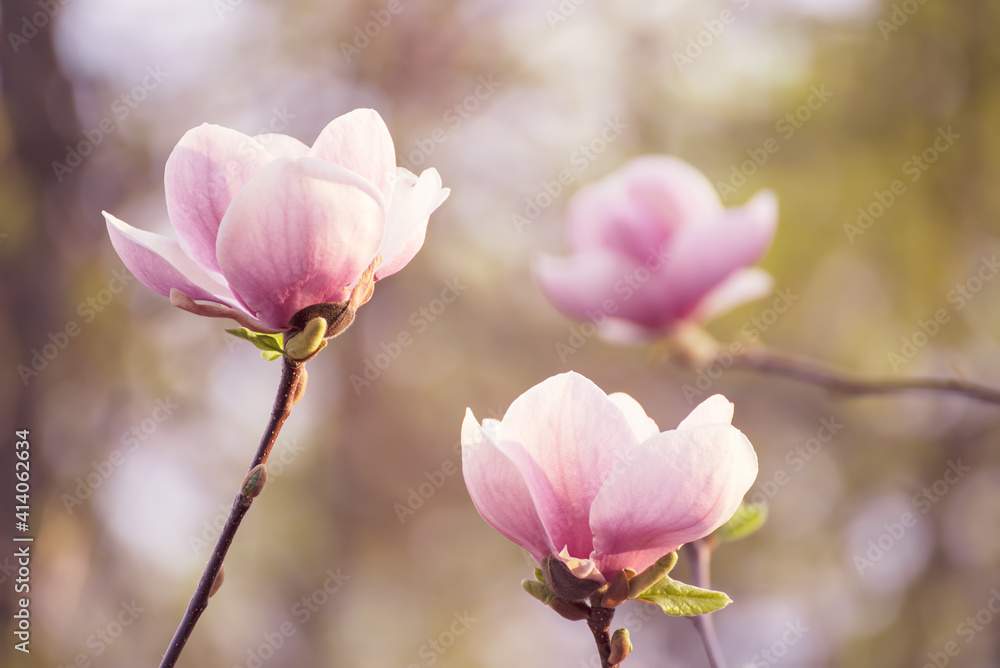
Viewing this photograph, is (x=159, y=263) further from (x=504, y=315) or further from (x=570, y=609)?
(x=504, y=315)

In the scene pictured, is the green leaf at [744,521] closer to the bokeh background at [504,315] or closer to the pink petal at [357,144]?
the pink petal at [357,144]

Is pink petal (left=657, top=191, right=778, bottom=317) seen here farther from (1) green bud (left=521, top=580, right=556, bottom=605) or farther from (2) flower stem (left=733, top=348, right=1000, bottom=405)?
(1) green bud (left=521, top=580, right=556, bottom=605)

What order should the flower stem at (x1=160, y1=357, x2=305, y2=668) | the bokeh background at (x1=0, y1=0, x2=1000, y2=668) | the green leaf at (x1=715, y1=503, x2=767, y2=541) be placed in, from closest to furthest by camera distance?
1. the flower stem at (x1=160, y1=357, x2=305, y2=668)
2. the green leaf at (x1=715, y1=503, x2=767, y2=541)
3. the bokeh background at (x1=0, y1=0, x2=1000, y2=668)

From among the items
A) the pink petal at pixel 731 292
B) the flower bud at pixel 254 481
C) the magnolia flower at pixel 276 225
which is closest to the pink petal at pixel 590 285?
the pink petal at pixel 731 292

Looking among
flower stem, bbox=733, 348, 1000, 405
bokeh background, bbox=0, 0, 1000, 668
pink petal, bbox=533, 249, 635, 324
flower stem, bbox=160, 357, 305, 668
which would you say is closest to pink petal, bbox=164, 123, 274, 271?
flower stem, bbox=160, 357, 305, 668

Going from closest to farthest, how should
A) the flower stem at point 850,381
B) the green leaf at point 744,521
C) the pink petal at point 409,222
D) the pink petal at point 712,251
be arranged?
the pink petal at point 409,222 → the green leaf at point 744,521 → the flower stem at point 850,381 → the pink petal at point 712,251

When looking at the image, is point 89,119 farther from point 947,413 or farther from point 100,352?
point 947,413

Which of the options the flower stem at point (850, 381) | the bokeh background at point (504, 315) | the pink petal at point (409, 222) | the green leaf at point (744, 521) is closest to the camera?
the pink petal at point (409, 222)
